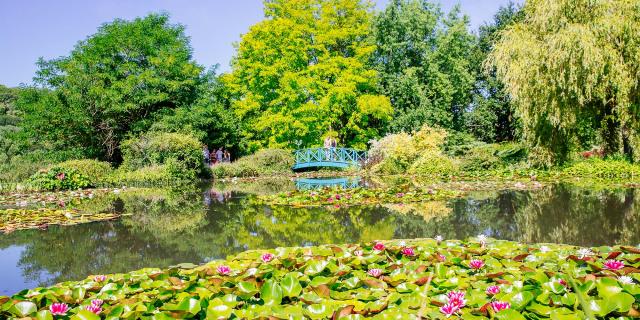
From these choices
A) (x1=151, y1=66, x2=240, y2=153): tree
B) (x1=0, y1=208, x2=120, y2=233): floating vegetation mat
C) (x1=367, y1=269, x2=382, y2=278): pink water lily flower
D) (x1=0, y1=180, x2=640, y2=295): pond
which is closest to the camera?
(x1=367, y1=269, x2=382, y2=278): pink water lily flower

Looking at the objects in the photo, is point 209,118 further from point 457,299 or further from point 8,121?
point 8,121

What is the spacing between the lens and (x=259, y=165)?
1927cm

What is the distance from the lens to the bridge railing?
20.7 m

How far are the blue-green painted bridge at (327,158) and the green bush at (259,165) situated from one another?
0.74 meters

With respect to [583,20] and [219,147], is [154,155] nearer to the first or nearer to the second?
[219,147]

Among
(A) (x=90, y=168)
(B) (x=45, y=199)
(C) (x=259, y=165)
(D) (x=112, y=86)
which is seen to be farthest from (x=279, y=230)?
(D) (x=112, y=86)

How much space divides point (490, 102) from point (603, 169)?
14.3 meters

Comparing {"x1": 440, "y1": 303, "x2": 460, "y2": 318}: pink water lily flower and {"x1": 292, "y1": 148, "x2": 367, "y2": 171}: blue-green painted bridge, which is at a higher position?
{"x1": 292, "y1": 148, "x2": 367, "y2": 171}: blue-green painted bridge

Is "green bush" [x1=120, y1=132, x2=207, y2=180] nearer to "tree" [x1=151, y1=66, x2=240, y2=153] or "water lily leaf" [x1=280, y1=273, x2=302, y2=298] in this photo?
"tree" [x1=151, y1=66, x2=240, y2=153]

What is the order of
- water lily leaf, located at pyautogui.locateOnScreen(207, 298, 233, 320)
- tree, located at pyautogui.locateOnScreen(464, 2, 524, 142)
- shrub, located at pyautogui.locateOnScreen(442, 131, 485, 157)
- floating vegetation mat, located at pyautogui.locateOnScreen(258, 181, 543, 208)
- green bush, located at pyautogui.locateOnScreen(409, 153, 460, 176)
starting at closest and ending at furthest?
water lily leaf, located at pyautogui.locateOnScreen(207, 298, 233, 320) < floating vegetation mat, located at pyautogui.locateOnScreen(258, 181, 543, 208) < green bush, located at pyautogui.locateOnScreen(409, 153, 460, 176) < shrub, located at pyautogui.locateOnScreen(442, 131, 485, 157) < tree, located at pyautogui.locateOnScreen(464, 2, 524, 142)

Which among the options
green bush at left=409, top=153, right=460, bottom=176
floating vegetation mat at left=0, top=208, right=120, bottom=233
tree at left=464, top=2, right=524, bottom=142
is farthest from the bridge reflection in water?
tree at left=464, top=2, right=524, bottom=142

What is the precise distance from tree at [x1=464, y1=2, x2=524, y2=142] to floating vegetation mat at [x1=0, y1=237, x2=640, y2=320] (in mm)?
23054

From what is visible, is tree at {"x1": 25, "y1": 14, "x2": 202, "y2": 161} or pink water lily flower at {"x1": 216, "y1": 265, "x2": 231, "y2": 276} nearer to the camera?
pink water lily flower at {"x1": 216, "y1": 265, "x2": 231, "y2": 276}

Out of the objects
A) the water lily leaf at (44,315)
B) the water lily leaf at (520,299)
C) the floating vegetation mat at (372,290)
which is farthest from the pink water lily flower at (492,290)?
the water lily leaf at (44,315)
